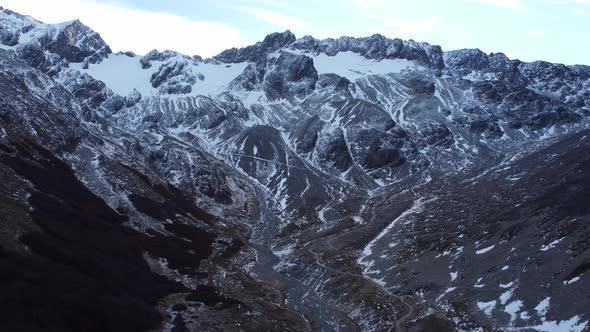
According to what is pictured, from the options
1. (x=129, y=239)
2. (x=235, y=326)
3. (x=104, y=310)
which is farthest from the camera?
(x=129, y=239)

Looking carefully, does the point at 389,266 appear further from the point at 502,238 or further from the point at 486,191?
the point at 486,191

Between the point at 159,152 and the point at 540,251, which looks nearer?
the point at 540,251

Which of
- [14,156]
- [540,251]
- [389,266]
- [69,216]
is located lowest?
[389,266]

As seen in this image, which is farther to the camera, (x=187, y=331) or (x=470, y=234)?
(x=470, y=234)

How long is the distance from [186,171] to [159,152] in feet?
38.0

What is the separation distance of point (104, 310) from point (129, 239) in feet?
114

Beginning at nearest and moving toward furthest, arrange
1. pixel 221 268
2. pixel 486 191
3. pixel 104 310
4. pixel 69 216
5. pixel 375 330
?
pixel 104 310, pixel 375 330, pixel 69 216, pixel 221 268, pixel 486 191

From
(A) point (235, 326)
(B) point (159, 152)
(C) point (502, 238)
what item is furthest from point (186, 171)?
(A) point (235, 326)

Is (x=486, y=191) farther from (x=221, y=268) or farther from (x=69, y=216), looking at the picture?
(x=69, y=216)

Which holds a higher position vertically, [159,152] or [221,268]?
[159,152]

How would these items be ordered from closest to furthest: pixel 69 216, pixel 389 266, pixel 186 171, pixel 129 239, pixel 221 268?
pixel 69 216
pixel 129 239
pixel 221 268
pixel 389 266
pixel 186 171

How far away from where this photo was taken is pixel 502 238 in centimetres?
9306

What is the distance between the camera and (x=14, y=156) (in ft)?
306

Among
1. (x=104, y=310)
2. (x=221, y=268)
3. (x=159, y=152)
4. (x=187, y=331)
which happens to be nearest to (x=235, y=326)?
(x=187, y=331)
